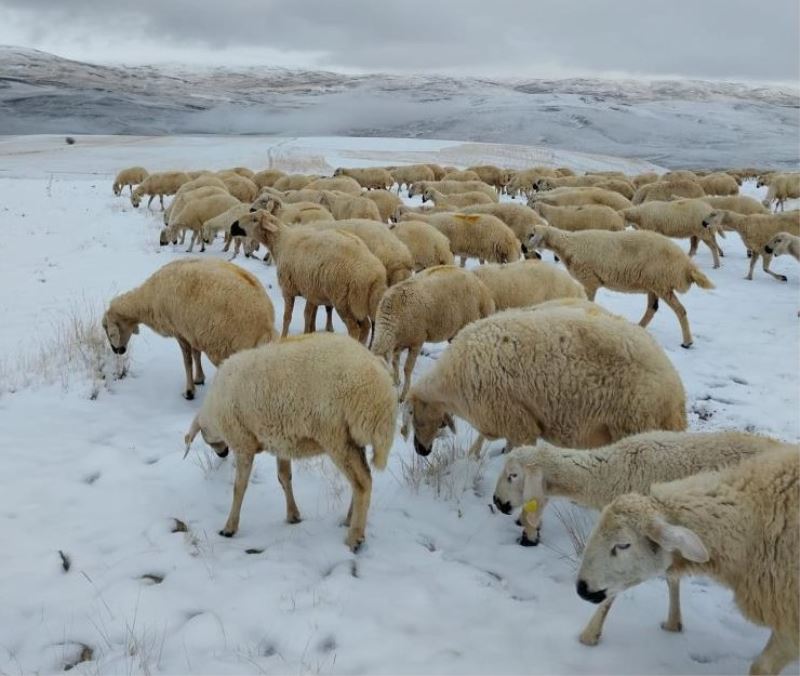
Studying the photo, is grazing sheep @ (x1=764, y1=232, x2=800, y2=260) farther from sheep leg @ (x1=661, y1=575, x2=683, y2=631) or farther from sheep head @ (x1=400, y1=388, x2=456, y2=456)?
sheep leg @ (x1=661, y1=575, x2=683, y2=631)

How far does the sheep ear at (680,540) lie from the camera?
2834mm

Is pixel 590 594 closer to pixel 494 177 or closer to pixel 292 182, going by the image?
pixel 292 182

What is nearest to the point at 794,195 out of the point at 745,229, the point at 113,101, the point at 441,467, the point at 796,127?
the point at 745,229

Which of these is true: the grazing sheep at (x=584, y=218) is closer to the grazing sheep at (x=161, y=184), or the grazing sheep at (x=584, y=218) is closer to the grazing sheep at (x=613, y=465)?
the grazing sheep at (x=613, y=465)

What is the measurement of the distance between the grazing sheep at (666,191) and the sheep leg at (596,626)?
18.3 meters

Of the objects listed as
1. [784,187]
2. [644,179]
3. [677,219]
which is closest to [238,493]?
[677,219]

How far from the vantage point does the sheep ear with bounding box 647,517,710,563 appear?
9.30 feet

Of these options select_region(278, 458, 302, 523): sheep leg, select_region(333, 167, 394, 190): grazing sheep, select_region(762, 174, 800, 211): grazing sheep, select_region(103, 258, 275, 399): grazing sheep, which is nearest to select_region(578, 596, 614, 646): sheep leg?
select_region(278, 458, 302, 523): sheep leg

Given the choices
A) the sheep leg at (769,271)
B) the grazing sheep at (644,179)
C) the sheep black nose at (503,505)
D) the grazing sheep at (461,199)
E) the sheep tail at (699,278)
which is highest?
the grazing sheep at (644,179)

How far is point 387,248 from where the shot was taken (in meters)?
8.84

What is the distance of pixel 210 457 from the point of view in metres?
5.45

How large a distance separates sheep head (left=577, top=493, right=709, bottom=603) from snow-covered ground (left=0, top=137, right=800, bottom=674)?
0.53 metres

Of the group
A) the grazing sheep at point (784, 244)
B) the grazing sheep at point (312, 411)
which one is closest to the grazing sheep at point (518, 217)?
the grazing sheep at point (784, 244)

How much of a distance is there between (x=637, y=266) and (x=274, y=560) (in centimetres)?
673
